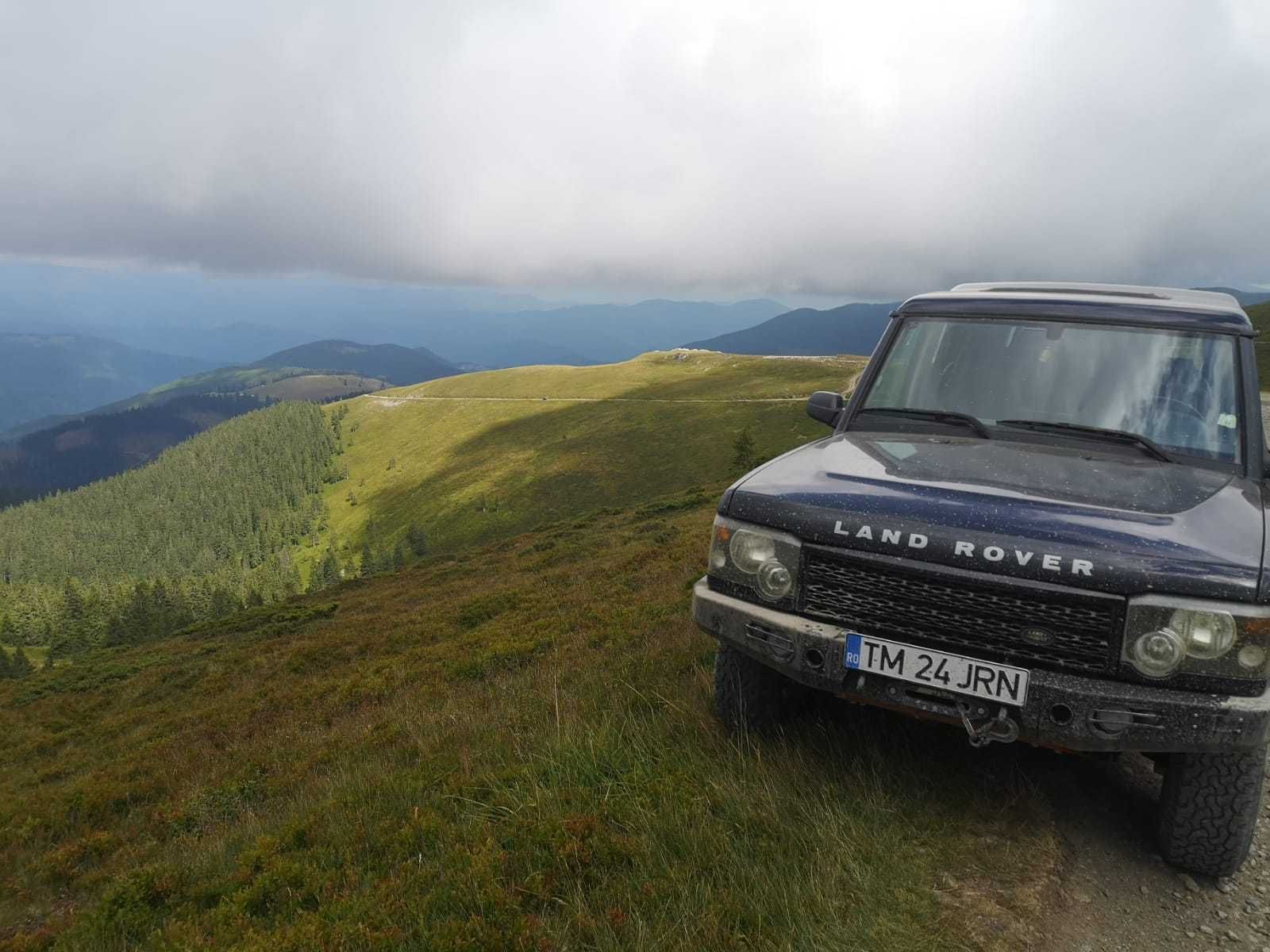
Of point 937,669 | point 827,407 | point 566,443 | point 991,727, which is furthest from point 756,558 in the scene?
point 566,443

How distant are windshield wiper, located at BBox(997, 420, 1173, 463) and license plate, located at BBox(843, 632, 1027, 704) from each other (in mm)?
2056

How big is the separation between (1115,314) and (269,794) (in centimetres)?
907

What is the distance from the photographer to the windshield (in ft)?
14.3

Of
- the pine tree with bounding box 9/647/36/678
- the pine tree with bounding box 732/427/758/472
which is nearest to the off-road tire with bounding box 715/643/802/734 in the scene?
the pine tree with bounding box 732/427/758/472

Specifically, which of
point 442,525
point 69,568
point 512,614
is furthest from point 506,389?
point 512,614

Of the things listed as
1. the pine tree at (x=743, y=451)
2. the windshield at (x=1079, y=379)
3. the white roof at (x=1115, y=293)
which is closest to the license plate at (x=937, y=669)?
the windshield at (x=1079, y=379)

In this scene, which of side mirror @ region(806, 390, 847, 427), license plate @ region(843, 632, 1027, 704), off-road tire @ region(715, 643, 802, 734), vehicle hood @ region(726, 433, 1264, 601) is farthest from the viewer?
side mirror @ region(806, 390, 847, 427)

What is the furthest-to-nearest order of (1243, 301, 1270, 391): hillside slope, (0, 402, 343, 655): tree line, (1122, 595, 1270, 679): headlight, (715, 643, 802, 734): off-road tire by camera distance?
(0, 402, 343, 655): tree line → (1243, 301, 1270, 391): hillside slope → (715, 643, 802, 734): off-road tire → (1122, 595, 1270, 679): headlight

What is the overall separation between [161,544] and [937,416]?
193 m

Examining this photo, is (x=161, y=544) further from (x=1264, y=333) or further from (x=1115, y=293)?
(x=1264, y=333)

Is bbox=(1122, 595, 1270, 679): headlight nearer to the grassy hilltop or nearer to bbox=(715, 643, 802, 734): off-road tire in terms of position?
the grassy hilltop

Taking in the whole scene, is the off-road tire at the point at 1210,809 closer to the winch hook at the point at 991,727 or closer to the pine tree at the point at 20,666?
the winch hook at the point at 991,727

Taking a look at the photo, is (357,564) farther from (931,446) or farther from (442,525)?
(931,446)

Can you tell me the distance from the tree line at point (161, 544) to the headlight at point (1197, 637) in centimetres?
10590
